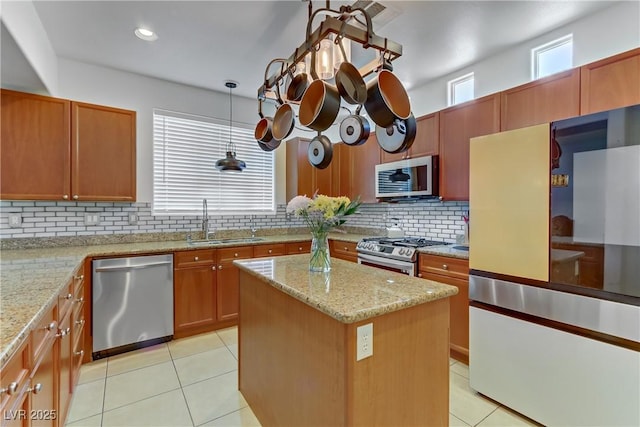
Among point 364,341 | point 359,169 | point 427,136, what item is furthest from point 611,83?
point 359,169

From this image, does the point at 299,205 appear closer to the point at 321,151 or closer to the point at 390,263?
the point at 321,151

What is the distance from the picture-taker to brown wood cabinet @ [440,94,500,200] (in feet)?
8.96

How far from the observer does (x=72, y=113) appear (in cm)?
273

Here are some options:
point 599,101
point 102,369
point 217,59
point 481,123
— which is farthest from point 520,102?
point 102,369

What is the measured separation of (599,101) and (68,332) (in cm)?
378

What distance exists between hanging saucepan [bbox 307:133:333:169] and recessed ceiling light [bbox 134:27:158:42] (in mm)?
1921

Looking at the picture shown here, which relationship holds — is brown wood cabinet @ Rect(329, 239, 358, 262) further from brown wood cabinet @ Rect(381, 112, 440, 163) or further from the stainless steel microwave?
brown wood cabinet @ Rect(381, 112, 440, 163)

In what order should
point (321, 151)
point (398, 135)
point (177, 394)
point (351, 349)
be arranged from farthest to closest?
point (177, 394)
point (321, 151)
point (398, 135)
point (351, 349)

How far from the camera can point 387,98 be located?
1212mm

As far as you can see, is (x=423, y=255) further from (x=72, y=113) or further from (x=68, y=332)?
(x=72, y=113)

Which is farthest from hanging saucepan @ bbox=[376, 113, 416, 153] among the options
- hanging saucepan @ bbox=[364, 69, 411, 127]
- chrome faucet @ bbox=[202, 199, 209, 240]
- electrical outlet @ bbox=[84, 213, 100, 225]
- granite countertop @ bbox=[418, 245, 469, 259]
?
electrical outlet @ bbox=[84, 213, 100, 225]

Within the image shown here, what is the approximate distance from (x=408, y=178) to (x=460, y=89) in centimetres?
115

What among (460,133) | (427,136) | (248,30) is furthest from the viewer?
(427,136)

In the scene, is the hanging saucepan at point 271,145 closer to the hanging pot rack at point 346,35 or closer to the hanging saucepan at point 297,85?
the hanging saucepan at point 297,85
